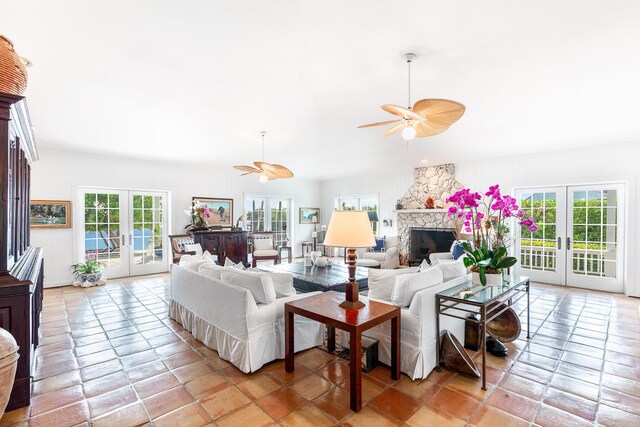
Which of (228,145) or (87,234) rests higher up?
(228,145)

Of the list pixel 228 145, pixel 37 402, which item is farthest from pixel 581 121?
pixel 37 402

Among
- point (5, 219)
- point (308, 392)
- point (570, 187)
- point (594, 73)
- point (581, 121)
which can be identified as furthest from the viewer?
point (570, 187)

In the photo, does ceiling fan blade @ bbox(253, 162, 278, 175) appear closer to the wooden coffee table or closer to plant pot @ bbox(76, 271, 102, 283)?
the wooden coffee table

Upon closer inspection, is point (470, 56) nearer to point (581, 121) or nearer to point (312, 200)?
point (581, 121)

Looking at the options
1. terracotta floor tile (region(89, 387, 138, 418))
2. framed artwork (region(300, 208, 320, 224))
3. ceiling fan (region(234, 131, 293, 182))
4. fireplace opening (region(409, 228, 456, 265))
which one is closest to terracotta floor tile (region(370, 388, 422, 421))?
terracotta floor tile (region(89, 387, 138, 418))

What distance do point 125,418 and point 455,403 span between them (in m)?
2.27

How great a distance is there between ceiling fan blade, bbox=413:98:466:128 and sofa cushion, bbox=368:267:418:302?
4.53ft

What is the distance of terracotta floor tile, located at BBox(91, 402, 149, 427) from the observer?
6.74 ft

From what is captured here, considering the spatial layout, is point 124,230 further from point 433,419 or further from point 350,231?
point 433,419

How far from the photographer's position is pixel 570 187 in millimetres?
5691

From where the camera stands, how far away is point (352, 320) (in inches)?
89.0

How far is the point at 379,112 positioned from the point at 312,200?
21.9ft

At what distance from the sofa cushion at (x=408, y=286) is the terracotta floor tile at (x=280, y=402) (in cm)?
111

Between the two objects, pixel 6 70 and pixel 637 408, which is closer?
pixel 6 70
